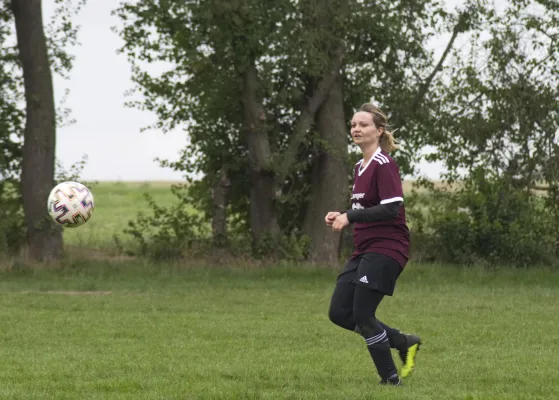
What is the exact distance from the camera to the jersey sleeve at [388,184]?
8211 mm

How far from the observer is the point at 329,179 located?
75.5ft

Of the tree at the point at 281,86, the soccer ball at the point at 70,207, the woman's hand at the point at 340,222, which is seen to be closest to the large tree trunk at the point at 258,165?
the tree at the point at 281,86

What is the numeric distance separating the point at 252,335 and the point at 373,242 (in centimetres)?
428

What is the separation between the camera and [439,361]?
401 inches

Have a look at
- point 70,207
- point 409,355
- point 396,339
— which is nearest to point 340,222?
point 396,339

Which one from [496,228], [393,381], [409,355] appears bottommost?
[393,381]

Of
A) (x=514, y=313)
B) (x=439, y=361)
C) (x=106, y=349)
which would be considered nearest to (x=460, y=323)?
(x=514, y=313)

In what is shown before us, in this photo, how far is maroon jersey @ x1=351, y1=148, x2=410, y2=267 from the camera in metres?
8.27

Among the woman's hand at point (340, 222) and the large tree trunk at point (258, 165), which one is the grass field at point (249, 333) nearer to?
the woman's hand at point (340, 222)

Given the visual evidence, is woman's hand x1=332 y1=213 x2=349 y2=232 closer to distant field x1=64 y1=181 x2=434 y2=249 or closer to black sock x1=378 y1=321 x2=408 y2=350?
black sock x1=378 y1=321 x2=408 y2=350

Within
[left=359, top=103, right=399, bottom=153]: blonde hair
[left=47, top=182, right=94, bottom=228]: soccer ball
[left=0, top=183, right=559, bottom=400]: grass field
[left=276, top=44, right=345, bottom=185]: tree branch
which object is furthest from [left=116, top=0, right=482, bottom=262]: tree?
[left=359, top=103, right=399, bottom=153]: blonde hair

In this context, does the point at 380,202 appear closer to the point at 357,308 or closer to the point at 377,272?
the point at 377,272

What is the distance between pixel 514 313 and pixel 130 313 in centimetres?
512

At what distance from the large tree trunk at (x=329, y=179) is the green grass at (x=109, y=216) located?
5045 millimetres
